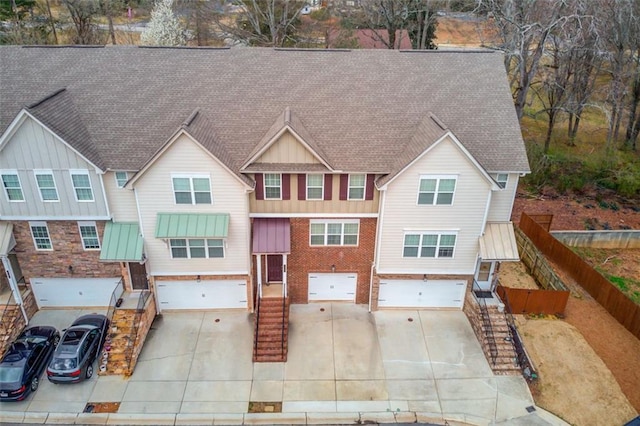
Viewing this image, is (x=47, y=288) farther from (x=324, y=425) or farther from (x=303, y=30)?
(x=303, y=30)

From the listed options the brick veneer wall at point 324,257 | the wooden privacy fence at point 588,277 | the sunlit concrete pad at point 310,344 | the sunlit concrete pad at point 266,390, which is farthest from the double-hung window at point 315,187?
the wooden privacy fence at point 588,277

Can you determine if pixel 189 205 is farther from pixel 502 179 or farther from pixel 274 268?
pixel 502 179

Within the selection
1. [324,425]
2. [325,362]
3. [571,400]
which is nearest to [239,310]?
[325,362]

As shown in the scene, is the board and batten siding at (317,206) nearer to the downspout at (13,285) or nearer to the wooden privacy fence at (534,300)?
the wooden privacy fence at (534,300)

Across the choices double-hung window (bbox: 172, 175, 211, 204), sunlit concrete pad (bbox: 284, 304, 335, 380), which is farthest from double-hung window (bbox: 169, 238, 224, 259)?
sunlit concrete pad (bbox: 284, 304, 335, 380)

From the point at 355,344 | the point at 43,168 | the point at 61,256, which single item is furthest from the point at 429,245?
the point at 43,168

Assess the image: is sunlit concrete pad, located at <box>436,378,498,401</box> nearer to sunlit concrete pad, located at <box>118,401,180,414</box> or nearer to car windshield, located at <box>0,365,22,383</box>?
sunlit concrete pad, located at <box>118,401,180,414</box>

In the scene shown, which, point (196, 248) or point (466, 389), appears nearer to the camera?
point (466, 389)
